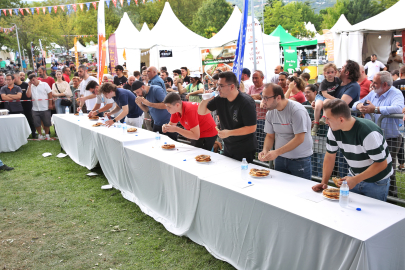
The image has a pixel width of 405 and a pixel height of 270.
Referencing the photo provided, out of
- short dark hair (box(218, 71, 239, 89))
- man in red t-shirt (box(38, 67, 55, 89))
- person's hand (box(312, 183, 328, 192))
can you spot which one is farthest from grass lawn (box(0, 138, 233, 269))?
man in red t-shirt (box(38, 67, 55, 89))

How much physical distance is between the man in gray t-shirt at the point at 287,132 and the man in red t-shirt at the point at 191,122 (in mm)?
1052

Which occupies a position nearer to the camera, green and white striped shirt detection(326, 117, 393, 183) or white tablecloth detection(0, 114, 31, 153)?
green and white striped shirt detection(326, 117, 393, 183)

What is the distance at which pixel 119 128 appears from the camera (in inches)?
229

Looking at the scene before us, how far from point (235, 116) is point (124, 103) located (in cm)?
286

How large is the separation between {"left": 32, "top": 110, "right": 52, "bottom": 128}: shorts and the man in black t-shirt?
6.80 m

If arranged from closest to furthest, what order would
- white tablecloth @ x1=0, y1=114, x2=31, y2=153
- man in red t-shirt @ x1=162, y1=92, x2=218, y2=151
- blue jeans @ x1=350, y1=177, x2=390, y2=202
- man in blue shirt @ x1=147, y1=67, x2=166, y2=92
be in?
blue jeans @ x1=350, y1=177, x2=390, y2=202 → man in red t-shirt @ x1=162, y1=92, x2=218, y2=151 → man in blue shirt @ x1=147, y1=67, x2=166, y2=92 → white tablecloth @ x1=0, y1=114, x2=31, y2=153

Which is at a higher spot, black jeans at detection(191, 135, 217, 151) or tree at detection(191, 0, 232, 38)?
tree at detection(191, 0, 232, 38)

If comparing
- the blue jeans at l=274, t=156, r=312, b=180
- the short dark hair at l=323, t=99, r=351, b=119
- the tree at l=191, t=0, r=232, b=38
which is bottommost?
the blue jeans at l=274, t=156, r=312, b=180

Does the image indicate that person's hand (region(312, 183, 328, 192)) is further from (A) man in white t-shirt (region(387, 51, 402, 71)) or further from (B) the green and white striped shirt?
(A) man in white t-shirt (region(387, 51, 402, 71))

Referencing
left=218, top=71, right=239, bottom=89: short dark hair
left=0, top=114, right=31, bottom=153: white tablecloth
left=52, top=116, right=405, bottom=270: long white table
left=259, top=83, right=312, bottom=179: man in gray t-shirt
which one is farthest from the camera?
left=0, top=114, right=31, bottom=153: white tablecloth

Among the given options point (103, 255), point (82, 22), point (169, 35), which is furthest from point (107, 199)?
point (82, 22)

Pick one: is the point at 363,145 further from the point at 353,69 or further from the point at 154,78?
the point at 154,78

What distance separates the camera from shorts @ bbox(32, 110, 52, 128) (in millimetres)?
8976

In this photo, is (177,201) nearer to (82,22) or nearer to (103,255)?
(103,255)
